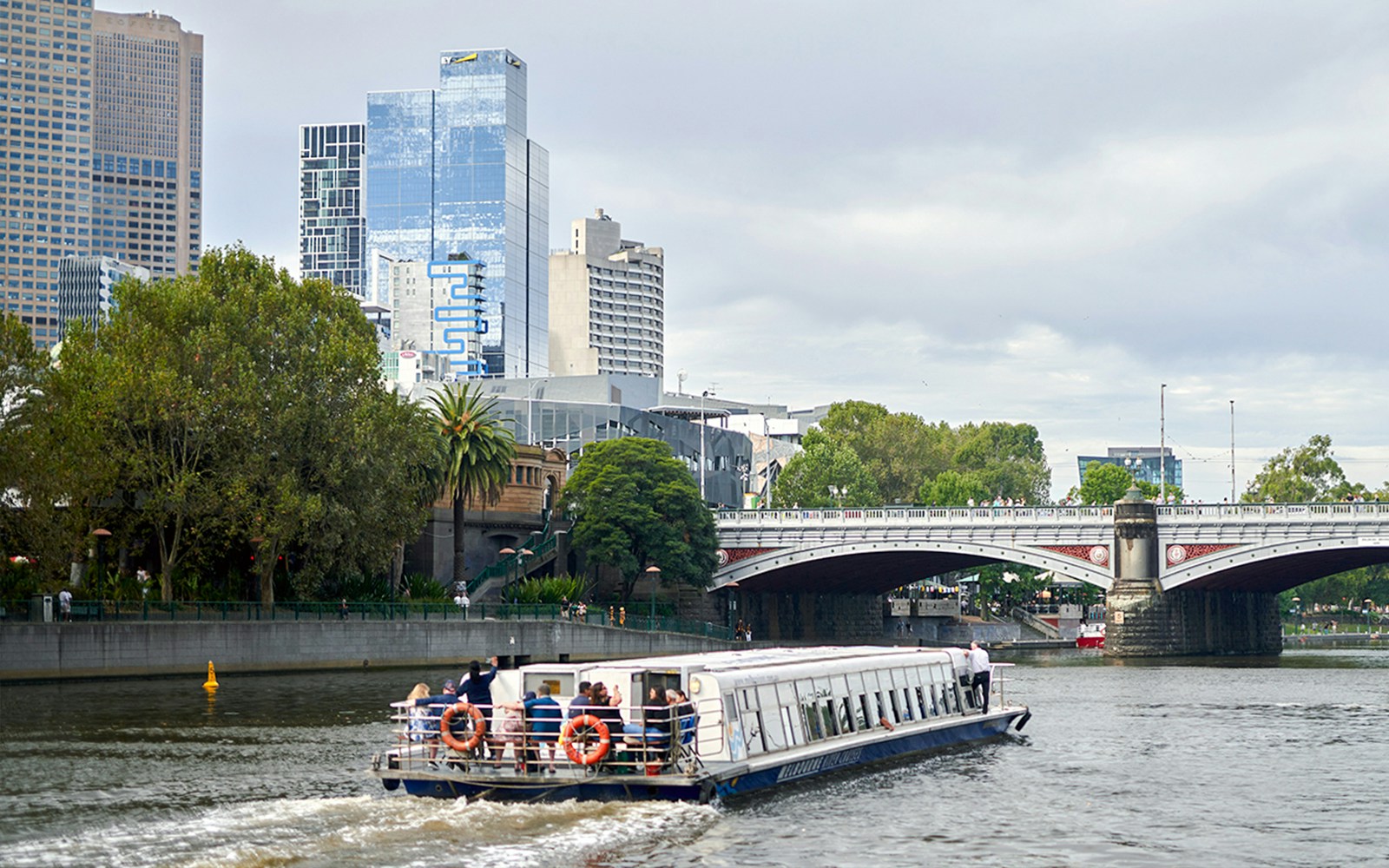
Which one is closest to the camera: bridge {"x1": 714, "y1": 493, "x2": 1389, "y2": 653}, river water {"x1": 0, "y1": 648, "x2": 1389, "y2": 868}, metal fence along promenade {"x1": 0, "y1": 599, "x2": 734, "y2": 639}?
river water {"x1": 0, "y1": 648, "x2": 1389, "y2": 868}

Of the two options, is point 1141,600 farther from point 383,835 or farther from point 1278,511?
point 383,835

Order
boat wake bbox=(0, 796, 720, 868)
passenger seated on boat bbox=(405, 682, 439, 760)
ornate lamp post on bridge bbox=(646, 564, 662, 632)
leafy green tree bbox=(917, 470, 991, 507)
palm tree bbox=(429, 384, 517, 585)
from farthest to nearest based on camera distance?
leafy green tree bbox=(917, 470, 991, 507), ornate lamp post on bridge bbox=(646, 564, 662, 632), palm tree bbox=(429, 384, 517, 585), passenger seated on boat bbox=(405, 682, 439, 760), boat wake bbox=(0, 796, 720, 868)

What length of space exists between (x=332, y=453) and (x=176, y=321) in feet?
28.3

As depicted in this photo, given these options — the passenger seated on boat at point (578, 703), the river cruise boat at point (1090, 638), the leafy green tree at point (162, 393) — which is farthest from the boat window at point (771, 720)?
the river cruise boat at point (1090, 638)

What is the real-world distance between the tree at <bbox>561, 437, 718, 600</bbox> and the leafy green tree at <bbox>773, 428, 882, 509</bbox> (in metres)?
42.2

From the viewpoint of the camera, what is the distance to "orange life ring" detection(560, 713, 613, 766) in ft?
108

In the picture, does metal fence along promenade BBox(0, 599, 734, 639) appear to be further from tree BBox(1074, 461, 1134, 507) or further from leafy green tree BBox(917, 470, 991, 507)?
tree BBox(1074, 461, 1134, 507)

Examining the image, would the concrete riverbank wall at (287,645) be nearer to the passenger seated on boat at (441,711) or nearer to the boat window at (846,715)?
the boat window at (846,715)

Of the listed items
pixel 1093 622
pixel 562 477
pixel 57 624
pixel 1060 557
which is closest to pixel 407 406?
pixel 57 624

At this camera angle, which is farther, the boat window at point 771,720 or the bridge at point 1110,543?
the bridge at point 1110,543

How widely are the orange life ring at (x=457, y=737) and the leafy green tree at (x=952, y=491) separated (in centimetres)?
12271

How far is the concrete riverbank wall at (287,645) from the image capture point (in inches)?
2611

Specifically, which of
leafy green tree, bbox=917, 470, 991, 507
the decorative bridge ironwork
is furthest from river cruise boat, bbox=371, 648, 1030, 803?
leafy green tree, bbox=917, 470, 991, 507

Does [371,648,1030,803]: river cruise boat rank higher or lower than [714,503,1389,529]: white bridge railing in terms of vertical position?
lower
